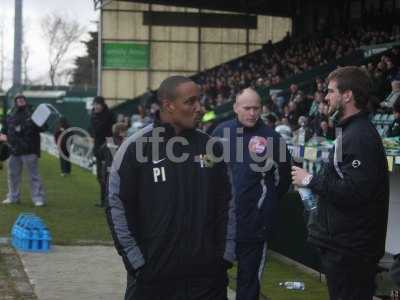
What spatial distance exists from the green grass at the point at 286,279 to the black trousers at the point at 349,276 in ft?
10.9

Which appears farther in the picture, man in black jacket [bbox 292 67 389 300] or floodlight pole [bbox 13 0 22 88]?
floodlight pole [bbox 13 0 22 88]

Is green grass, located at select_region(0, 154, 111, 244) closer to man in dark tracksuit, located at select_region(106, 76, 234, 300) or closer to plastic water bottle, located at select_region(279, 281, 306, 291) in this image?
plastic water bottle, located at select_region(279, 281, 306, 291)

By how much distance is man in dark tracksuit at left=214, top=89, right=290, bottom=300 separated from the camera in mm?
6664

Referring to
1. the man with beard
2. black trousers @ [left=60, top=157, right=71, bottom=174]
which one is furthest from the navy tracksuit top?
black trousers @ [left=60, top=157, right=71, bottom=174]

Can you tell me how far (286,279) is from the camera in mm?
9281

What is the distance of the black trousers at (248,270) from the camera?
664 centimetres

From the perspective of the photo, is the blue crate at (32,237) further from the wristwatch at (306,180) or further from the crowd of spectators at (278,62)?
the crowd of spectators at (278,62)

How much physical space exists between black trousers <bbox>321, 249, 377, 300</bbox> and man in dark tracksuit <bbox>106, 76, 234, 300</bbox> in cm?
65

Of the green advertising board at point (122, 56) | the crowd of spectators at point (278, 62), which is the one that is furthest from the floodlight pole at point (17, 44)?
the green advertising board at point (122, 56)

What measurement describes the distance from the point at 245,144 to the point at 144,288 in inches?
90.5

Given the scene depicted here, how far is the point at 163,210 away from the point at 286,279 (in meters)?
4.85

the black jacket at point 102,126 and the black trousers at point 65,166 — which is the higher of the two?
the black jacket at point 102,126

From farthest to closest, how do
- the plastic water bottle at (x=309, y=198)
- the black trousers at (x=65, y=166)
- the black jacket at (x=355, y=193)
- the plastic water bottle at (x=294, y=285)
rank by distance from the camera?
the black trousers at (x=65, y=166) → the plastic water bottle at (x=294, y=285) → the plastic water bottle at (x=309, y=198) → the black jacket at (x=355, y=193)

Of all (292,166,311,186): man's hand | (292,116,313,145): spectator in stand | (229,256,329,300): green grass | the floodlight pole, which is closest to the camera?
(292,166,311,186): man's hand
